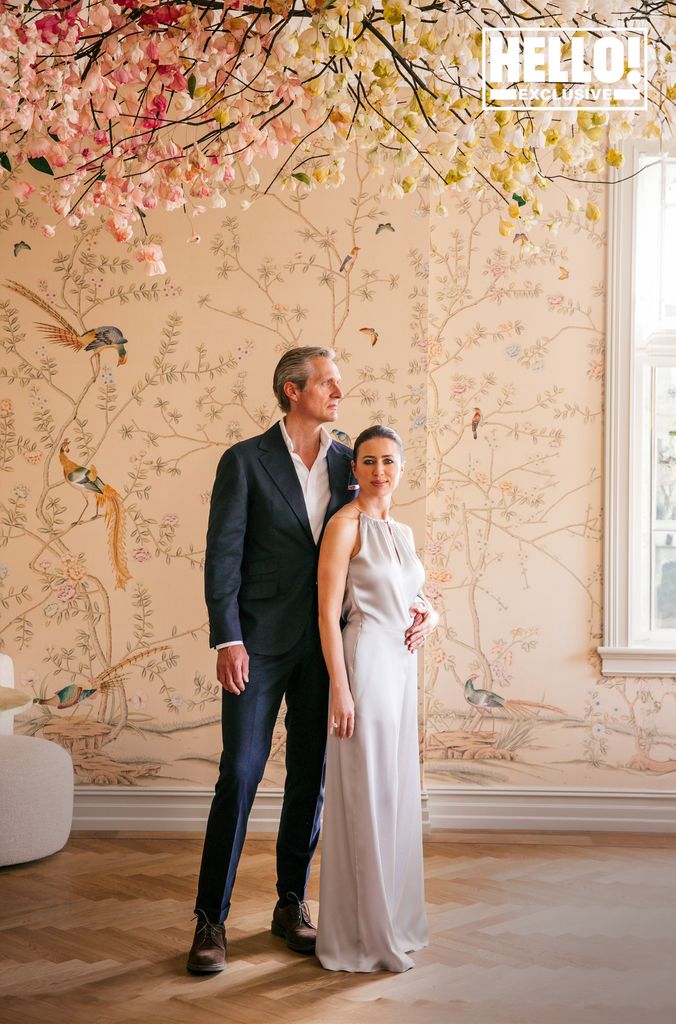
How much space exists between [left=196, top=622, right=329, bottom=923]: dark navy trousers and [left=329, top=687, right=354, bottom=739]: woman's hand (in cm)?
22

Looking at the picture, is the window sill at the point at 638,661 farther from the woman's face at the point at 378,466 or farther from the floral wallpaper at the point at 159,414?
the woman's face at the point at 378,466

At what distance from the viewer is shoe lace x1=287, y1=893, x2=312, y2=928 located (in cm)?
263

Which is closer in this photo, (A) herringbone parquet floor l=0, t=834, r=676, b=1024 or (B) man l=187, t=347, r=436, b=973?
(A) herringbone parquet floor l=0, t=834, r=676, b=1024

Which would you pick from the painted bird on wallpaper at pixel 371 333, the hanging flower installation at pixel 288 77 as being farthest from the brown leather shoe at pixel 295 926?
the painted bird on wallpaper at pixel 371 333

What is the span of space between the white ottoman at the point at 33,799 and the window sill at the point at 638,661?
205 centimetres

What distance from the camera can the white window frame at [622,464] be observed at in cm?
383

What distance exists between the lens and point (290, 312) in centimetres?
377

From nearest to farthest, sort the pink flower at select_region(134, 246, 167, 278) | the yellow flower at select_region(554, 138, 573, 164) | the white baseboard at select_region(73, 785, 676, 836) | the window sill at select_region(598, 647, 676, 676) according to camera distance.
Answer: the yellow flower at select_region(554, 138, 573, 164) < the pink flower at select_region(134, 246, 167, 278) < the white baseboard at select_region(73, 785, 676, 836) < the window sill at select_region(598, 647, 676, 676)

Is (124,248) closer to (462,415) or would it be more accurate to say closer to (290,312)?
(290,312)

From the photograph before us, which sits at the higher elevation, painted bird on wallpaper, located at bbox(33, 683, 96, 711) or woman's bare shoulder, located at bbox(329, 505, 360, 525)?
woman's bare shoulder, located at bbox(329, 505, 360, 525)

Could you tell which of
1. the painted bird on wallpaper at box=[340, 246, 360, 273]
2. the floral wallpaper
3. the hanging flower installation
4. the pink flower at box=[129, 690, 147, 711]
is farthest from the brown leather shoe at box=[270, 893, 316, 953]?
the painted bird on wallpaper at box=[340, 246, 360, 273]

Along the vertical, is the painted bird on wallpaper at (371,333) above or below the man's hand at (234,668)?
above

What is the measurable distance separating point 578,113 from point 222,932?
2085mm

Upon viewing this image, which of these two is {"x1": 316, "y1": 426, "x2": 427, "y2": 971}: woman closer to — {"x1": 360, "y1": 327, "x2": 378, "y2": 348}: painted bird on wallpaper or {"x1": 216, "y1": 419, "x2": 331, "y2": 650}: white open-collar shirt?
{"x1": 216, "y1": 419, "x2": 331, "y2": 650}: white open-collar shirt
